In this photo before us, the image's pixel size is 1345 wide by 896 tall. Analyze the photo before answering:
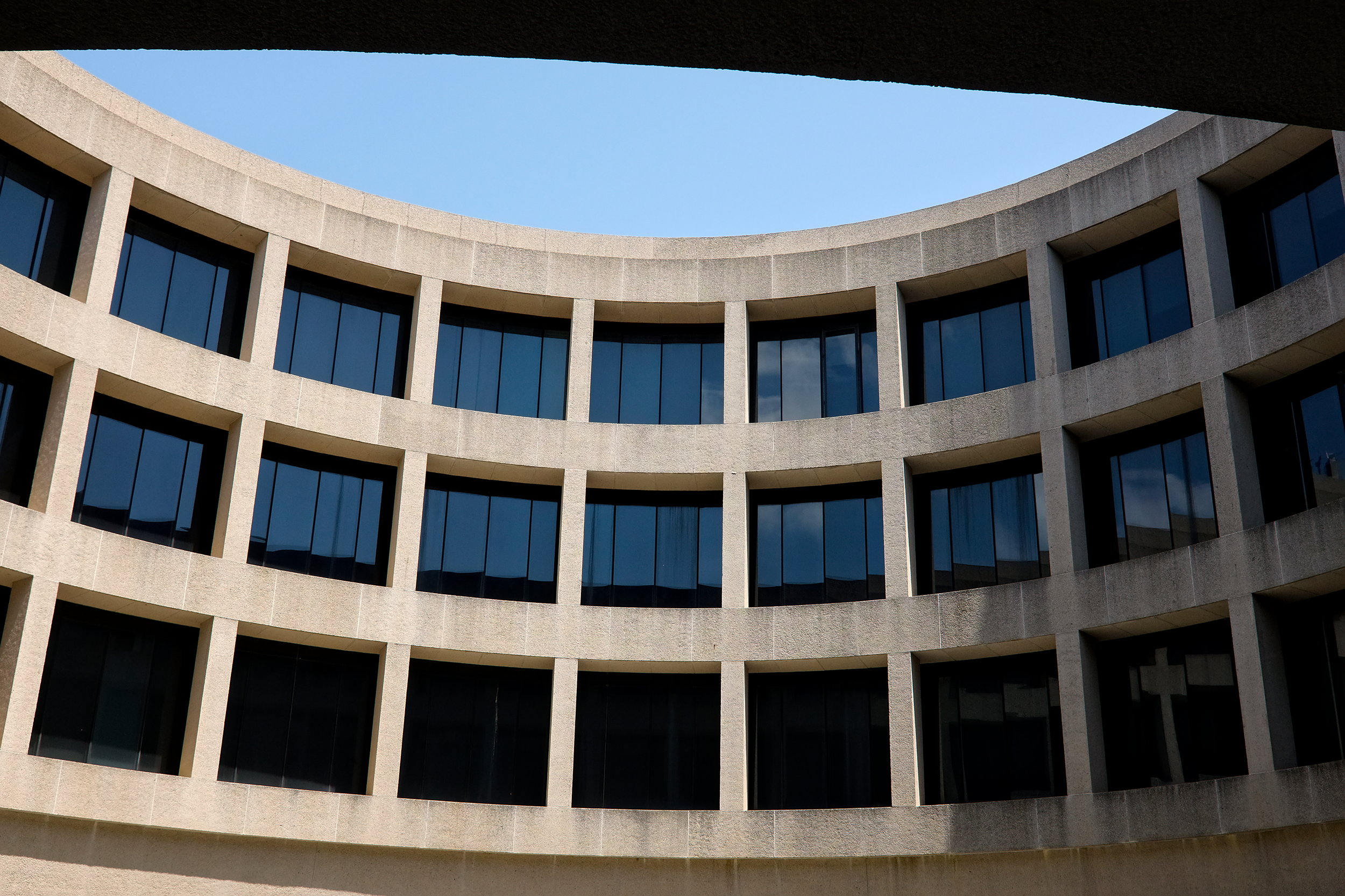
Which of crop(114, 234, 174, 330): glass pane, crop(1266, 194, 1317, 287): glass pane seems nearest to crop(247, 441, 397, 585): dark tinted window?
crop(114, 234, 174, 330): glass pane

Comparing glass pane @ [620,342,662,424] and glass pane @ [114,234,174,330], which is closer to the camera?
glass pane @ [114,234,174,330]

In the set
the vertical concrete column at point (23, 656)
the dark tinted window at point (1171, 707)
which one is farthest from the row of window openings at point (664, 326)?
the vertical concrete column at point (23, 656)

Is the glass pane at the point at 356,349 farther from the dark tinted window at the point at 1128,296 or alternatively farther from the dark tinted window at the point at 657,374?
the dark tinted window at the point at 1128,296

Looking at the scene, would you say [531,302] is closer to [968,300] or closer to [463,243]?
[463,243]

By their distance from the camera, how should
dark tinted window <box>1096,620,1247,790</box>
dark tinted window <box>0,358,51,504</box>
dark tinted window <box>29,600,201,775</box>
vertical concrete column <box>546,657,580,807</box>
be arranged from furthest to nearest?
vertical concrete column <box>546,657,580,807</box>, dark tinted window <box>0,358,51,504</box>, dark tinted window <box>29,600,201,775</box>, dark tinted window <box>1096,620,1247,790</box>

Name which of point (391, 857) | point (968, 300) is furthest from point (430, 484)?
point (968, 300)

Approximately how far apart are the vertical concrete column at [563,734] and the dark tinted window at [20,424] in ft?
35.7

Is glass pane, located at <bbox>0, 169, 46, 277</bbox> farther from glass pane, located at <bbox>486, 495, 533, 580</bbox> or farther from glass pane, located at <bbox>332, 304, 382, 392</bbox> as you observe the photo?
glass pane, located at <bbox>486, 495, 533, 580</bbox>

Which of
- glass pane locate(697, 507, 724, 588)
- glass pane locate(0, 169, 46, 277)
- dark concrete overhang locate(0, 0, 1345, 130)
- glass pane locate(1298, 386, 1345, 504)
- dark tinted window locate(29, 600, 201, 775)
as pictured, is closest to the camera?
dark concrete overhang locate(0, 0, 1345, 130)

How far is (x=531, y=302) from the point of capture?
100ft

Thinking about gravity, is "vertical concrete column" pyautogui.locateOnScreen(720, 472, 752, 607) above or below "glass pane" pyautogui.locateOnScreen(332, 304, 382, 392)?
Answer: below

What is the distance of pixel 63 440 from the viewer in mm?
24203

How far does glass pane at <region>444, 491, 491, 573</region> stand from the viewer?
95.8 ft

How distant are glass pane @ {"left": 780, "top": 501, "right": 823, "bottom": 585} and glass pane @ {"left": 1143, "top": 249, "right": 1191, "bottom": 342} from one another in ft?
26.9
